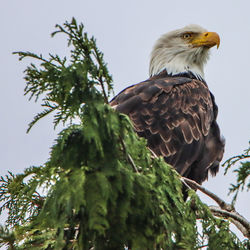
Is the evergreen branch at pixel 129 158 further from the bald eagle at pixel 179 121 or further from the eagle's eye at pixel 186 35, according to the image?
the eagle's eye at pixel 186 35

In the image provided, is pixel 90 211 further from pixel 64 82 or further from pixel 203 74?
pixel 203 74

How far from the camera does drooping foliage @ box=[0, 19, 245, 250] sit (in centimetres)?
219

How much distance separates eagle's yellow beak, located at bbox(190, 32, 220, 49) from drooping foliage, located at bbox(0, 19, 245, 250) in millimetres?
4676

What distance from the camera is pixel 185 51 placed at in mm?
7492

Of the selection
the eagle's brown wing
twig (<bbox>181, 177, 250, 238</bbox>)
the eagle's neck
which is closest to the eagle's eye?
the eagle's neck

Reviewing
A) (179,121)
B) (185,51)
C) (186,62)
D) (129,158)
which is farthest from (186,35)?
(129,158)

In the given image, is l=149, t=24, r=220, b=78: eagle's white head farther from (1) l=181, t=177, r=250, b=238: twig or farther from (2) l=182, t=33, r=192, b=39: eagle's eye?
(1) l=181, t=177, r=250, b=238: twig

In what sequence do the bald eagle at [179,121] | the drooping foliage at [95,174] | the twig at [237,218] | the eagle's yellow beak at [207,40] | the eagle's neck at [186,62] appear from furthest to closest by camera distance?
the eagle's neck at [186,62] < the eagle's yellow beak at [207,40] < the bald eagle at [179,121] < the twig at [237,218] < the drooping foliage at [95,174]

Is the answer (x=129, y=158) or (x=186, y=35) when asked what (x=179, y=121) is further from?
(x=129, y=158)

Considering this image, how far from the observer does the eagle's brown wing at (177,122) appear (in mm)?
5715

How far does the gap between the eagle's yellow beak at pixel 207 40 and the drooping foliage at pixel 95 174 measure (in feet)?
15.3

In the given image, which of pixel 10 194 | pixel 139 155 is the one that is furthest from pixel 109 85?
pixel 10 194

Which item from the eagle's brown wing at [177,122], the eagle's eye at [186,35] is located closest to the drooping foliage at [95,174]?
the eagle's brown wing at [177,122]

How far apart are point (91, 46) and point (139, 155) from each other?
69 centimetres
